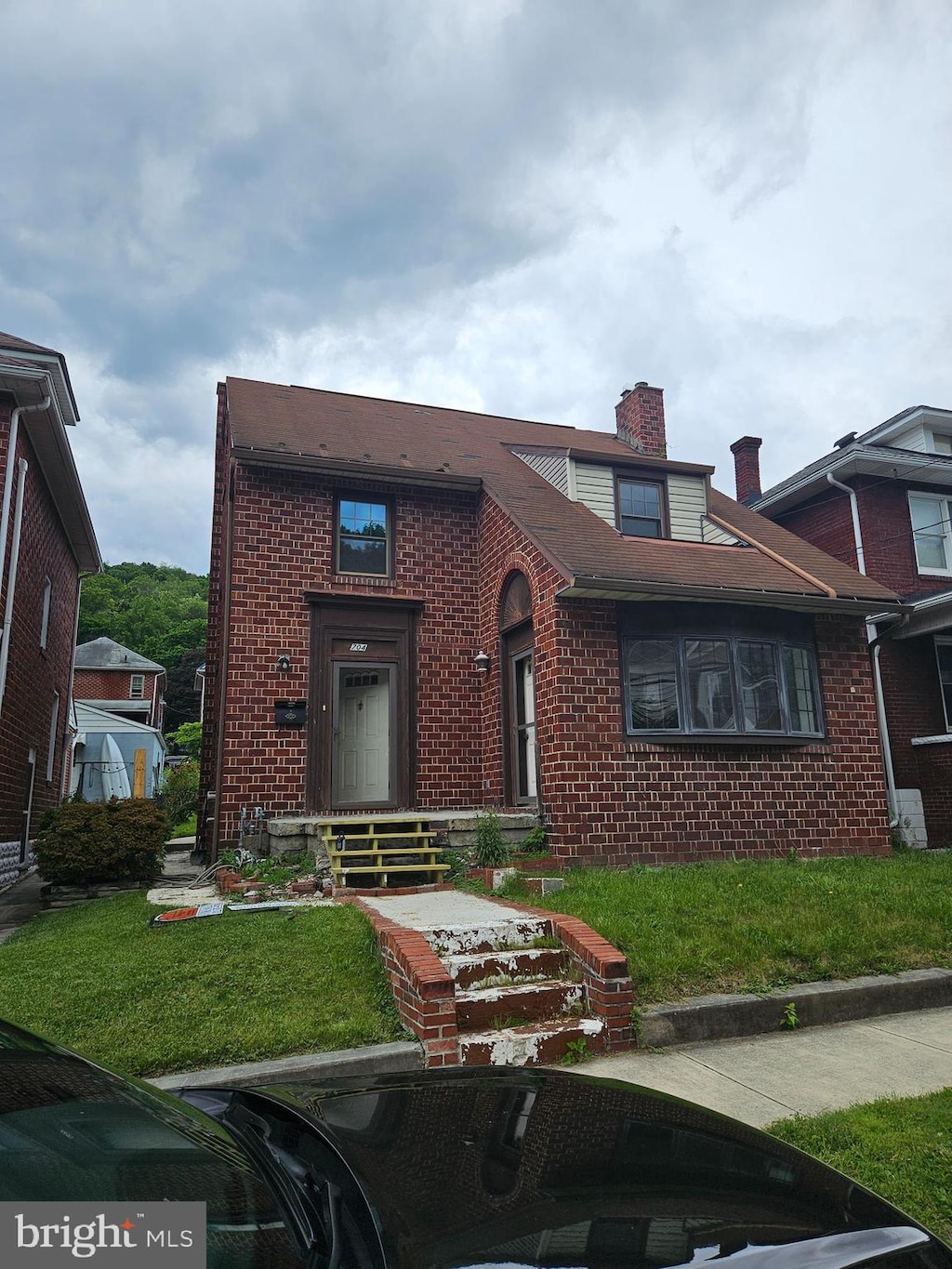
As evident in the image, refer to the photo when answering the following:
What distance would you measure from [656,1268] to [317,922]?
17.5ft

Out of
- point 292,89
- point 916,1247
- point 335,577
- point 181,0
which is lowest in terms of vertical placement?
point 916,1247

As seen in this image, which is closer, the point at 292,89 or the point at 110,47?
the point at 110,47

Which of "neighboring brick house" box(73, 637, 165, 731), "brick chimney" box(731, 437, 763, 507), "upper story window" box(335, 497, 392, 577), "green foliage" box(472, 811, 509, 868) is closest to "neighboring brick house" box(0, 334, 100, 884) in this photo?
"upper story window" box(335, 497, 392, 577)

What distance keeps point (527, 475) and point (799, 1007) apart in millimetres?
9247

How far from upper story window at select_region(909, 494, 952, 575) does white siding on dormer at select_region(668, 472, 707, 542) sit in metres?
5.89

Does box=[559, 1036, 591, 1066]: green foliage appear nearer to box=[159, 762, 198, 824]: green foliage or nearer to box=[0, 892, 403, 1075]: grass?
box=[0, 892, 403, 1075]: grass

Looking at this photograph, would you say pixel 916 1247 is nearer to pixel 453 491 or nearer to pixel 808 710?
pixel 808 710

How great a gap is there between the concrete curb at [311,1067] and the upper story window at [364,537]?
8.08 m

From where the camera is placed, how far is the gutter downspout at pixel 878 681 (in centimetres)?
1293

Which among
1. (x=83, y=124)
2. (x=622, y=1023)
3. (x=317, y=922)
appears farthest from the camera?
(x=83, y=124)

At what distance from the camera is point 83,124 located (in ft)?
45.8

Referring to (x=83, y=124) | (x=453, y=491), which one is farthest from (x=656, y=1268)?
(x=83, y=124)

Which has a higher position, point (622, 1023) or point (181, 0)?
point (181, 0)

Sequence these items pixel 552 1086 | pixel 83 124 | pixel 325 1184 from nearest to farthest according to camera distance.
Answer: pixel 325 1184 < pixel 552 1086 < pixel 83 124
